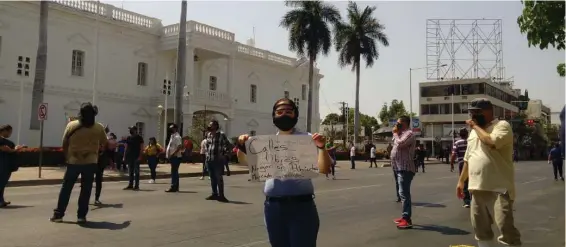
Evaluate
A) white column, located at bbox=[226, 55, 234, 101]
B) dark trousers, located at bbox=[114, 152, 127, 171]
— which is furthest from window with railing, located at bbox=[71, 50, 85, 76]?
white column, located at bbox=[226, 55, 234, 101]

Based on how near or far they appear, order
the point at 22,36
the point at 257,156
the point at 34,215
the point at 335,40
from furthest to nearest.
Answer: the point at 335,40 → the point at 22,36 → the point at 34,215 → the point at 257,156

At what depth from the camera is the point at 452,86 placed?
2906 inches

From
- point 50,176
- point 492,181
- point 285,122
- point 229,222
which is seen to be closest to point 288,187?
point 285,122

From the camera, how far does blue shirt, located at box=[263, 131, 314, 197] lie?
11.9ft

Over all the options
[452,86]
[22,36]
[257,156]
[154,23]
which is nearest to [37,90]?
[22,36]

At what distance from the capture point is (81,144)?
746 cm

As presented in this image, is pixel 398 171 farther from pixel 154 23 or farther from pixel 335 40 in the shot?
pixel 335 40

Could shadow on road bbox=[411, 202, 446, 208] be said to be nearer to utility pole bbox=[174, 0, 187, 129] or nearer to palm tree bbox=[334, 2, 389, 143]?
utility pole bbox=[174, 0, 187, 129]

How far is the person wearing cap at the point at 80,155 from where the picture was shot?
24.4 feet

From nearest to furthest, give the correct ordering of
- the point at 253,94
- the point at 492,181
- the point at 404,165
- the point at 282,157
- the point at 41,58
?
the point at 282,157, the point at 492,181, the point at 404,165, the point at 41,58, the point at 253,94

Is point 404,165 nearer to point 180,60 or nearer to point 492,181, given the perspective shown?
point 492,181

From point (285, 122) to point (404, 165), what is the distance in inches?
174

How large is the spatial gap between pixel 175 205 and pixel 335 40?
1374 inches

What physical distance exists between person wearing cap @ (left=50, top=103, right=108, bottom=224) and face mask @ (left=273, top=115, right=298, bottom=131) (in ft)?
15.3
